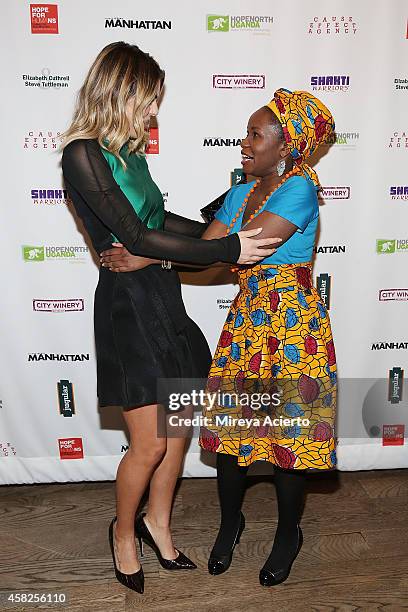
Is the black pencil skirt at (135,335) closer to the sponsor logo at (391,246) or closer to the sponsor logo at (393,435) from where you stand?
the sponsor logo at (391,246)

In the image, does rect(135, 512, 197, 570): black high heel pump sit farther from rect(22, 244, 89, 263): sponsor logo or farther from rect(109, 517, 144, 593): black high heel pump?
rect(22, 244, 89, 263): sponsor logo

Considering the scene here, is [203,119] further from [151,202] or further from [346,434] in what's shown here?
[346,434]

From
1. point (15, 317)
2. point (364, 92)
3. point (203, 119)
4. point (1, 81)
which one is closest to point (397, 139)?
point (364, 92)

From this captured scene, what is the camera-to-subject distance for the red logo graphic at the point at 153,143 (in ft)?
8.74

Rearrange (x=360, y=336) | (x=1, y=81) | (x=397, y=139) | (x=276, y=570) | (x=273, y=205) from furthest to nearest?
1. (x=360, y=336)
2. (x=397, y=139)
3. (x=1, y=81)
4. (x=276, y=570)
5. (x=273, y=205)

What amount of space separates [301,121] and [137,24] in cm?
97

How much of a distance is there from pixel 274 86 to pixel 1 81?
1111 mm

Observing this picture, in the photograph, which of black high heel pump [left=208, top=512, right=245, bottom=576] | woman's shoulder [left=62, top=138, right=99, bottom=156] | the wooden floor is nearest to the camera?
woman's shoulder [left=62, top=138, right=99, bottom=156]

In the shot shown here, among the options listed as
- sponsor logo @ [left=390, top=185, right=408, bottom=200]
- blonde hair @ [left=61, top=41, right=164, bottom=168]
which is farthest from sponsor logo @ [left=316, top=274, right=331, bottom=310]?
blonde hair @ [left=61, top=41, right=164, bottom=168]

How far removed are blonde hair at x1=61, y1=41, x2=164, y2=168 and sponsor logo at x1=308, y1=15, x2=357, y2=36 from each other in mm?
998

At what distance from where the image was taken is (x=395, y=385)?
3.03 m

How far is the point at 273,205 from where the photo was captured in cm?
201

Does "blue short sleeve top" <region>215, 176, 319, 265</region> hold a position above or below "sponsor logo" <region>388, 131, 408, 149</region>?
below

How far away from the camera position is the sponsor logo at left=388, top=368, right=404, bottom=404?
119 inches
